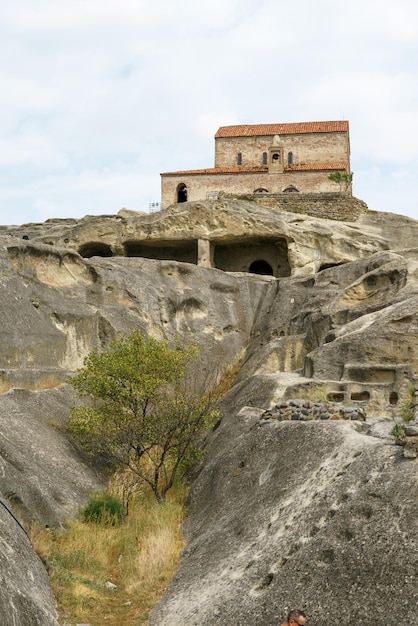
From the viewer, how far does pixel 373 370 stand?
13.4 meters

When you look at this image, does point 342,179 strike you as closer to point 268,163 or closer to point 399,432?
point 268,163

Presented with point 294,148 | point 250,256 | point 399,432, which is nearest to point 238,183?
point 294,148

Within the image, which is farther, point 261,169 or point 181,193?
point 181,193

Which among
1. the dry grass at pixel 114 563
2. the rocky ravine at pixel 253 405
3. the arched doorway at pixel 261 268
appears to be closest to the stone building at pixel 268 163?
the arched doorway at pixel 261 268

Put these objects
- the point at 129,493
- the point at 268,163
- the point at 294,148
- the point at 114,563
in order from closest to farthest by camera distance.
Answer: the point at 114,563, the point at 129,493, the point at 268,163, the point at 294,148

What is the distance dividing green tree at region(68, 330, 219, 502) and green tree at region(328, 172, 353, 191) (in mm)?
23293

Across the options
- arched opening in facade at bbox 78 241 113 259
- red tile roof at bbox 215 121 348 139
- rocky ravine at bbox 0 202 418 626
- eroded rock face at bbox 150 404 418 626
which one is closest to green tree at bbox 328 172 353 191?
red tile roof at bbox 215 121 348 139

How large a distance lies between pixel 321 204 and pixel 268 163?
9.74 m

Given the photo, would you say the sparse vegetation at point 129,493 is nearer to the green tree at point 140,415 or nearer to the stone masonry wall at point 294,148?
the green tree at point 140,415

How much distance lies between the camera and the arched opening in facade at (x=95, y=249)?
1115 inches

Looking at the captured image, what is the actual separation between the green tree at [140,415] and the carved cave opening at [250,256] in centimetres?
1415

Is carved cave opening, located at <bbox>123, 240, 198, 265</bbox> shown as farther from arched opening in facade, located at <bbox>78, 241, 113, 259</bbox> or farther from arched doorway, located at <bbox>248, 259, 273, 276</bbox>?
arched doorway, located at <bbox>248, 259, 273, 276</bbox>

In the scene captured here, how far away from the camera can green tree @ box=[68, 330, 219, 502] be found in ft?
44.9

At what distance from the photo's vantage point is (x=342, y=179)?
3578 cm
